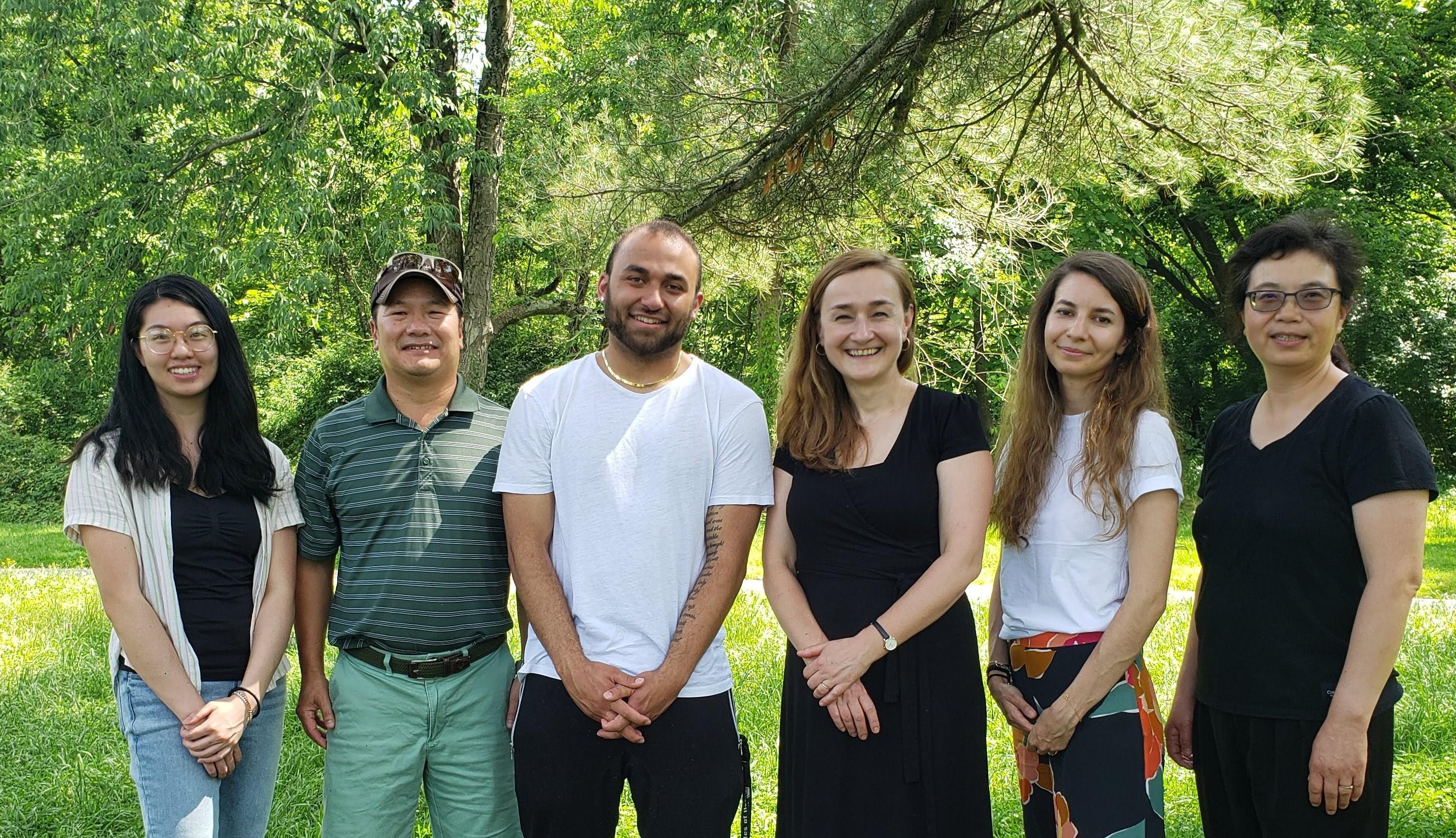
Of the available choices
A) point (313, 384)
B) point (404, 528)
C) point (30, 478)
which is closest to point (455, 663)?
point (404, 528)

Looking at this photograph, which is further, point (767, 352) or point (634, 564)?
point (767, 352)

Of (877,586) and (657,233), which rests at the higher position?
(657,233)

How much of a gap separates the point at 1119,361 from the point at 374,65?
883cm

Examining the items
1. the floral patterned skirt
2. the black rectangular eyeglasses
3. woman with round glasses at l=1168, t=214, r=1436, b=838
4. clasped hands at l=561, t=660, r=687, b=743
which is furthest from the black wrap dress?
the black rectangular eyeglasses

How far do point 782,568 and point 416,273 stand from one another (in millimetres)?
1292

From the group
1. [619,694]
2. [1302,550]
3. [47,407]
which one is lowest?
[619,694]

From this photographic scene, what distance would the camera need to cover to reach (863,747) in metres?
2.62

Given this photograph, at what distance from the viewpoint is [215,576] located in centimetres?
273

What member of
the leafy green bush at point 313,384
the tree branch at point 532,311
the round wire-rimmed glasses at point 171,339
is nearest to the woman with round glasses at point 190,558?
the round wire-rimmed glasses at point 171,339

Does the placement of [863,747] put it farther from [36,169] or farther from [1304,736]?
[36,169]

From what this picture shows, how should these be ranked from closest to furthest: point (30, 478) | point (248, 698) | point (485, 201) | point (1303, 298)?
1. point (1303, 298)
2. point (248, 698)
3. point (485, 201)
4. point (30, 478)

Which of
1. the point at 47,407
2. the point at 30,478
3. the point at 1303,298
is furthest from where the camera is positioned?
the point at 47,407

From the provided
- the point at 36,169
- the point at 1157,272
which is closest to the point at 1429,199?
the point at 1157,272

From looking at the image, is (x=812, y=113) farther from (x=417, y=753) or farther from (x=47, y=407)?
(x=47, y=407)
